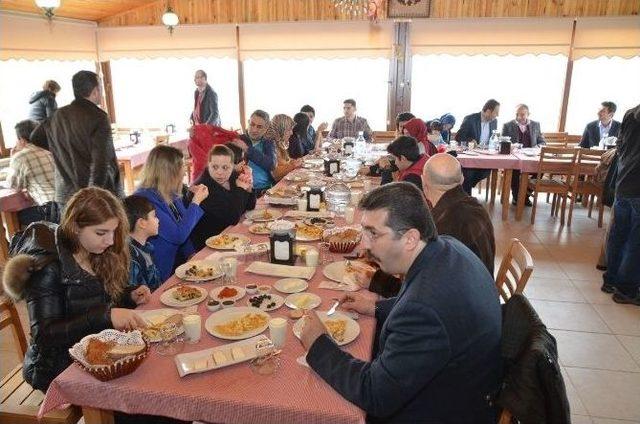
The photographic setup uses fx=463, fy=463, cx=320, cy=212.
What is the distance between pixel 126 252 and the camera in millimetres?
2041

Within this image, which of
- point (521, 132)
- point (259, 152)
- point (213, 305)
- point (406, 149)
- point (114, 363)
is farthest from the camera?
point (521, 132)

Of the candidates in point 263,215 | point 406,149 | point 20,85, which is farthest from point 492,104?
point 20,85

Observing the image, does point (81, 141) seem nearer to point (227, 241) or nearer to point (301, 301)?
point (227, 241)

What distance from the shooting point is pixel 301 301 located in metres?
1.94

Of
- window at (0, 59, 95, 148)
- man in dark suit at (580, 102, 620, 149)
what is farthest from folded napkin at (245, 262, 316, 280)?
man in dark suit at (580, 102, 620, 149)

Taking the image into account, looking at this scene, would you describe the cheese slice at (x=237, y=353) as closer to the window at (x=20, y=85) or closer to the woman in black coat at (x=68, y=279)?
the woman in black coat at (x=68, y=279)

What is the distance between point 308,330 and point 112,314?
2.50 feet

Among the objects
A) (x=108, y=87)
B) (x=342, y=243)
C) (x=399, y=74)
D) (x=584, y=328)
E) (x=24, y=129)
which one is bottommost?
(x=584, y=328)

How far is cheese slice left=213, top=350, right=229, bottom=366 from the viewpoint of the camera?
151 cm

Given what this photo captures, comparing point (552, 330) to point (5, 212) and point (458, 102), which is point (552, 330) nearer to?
point (5, 212)

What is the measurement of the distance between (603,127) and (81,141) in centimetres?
651

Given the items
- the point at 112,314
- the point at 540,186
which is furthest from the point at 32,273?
the point at 540,186

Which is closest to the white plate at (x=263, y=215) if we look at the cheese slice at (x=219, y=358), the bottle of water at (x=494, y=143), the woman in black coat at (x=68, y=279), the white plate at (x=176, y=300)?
the white plate at (x=176, y=300)

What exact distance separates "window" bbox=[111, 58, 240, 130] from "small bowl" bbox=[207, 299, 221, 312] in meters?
6.70
